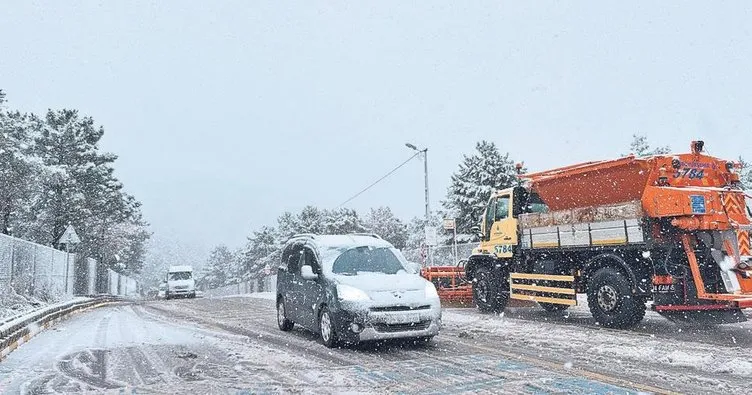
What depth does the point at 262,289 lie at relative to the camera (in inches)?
2012

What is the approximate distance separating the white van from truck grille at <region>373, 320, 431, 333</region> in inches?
1170

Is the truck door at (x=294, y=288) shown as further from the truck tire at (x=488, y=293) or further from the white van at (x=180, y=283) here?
the white van at (x=180, y=283)

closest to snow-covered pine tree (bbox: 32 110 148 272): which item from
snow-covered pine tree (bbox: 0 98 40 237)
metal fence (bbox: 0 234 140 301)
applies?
snow-covered pine tree (bbox: 0 98 40 237)

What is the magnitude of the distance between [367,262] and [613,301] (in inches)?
180

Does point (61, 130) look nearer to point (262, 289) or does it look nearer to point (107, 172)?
point (107, 172)

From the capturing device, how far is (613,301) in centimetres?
1029

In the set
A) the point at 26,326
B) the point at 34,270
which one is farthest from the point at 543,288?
the point at 34,270

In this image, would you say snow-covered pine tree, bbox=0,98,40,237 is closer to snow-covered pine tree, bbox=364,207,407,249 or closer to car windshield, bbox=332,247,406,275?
car windshield, bbox=332,247,406,275

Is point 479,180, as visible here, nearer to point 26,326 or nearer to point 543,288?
point 543,288

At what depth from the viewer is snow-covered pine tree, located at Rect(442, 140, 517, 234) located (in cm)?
4375

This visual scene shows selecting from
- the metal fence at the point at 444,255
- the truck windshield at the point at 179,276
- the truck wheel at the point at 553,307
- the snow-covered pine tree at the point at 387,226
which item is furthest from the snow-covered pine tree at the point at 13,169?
the snow-covered pine tree at the point at 387,226

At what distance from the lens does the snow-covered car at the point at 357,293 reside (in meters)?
8.11

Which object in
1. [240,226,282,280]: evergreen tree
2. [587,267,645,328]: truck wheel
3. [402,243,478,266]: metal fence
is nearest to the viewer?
[587,267,645,328]: truck wheel

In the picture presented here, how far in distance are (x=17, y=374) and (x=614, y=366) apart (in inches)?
278
